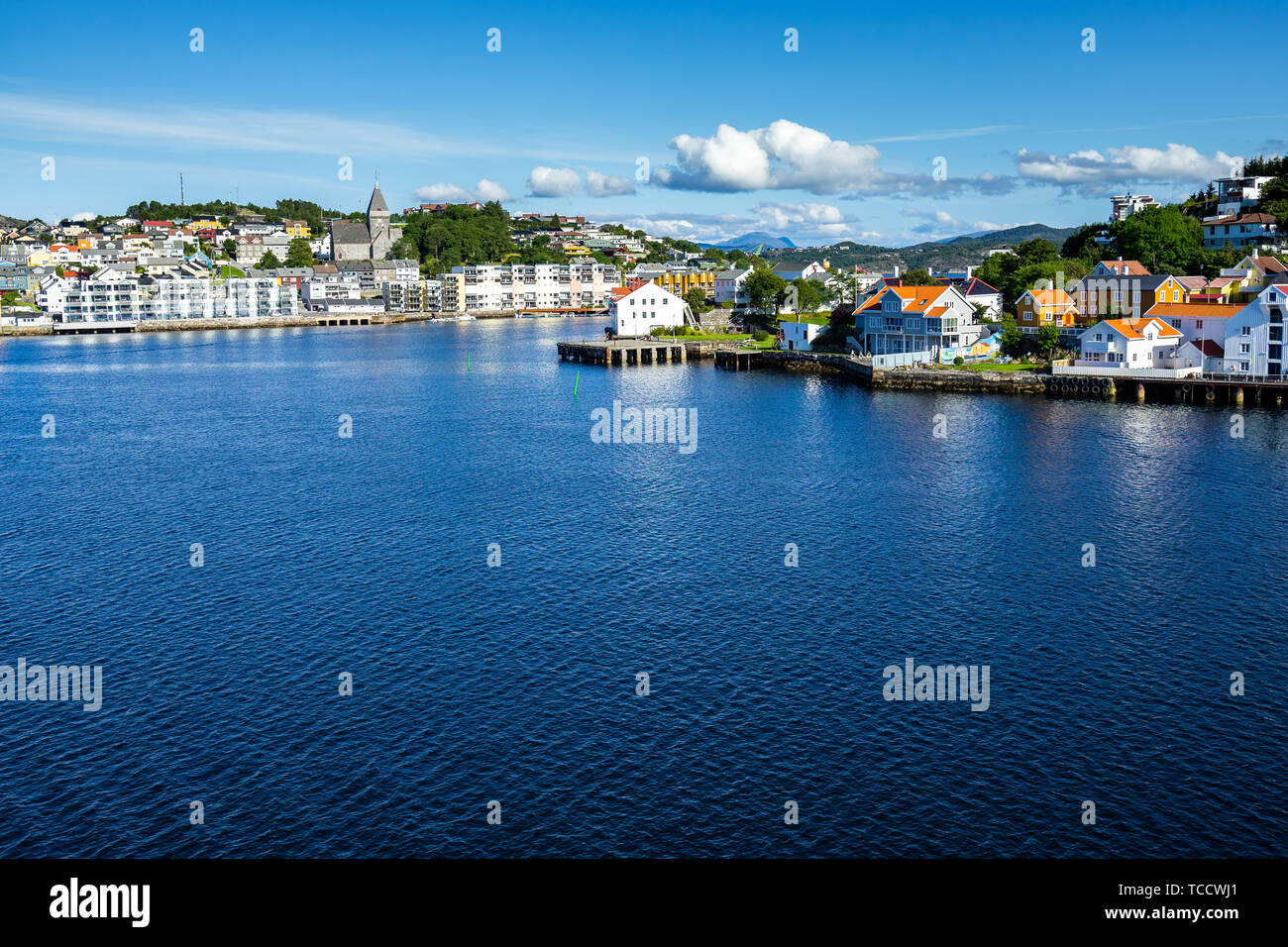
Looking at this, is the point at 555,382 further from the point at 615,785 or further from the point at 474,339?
the point at 615,785

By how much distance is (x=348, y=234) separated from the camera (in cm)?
18062

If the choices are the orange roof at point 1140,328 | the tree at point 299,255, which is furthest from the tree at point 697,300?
the tree at point 299,255

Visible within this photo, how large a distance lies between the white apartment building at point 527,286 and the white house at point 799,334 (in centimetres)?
7649

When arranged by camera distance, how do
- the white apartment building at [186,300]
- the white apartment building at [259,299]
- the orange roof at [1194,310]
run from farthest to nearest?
the white apartment building at [259,299] → the white apartment building at [186,300] → the orange roof at [1194,310]

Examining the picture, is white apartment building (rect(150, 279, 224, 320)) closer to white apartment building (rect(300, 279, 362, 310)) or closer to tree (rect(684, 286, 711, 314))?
white apartment building (rect(300, 279, 362, 310))

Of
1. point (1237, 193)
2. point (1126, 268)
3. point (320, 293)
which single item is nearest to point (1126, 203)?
point (1237, 193)

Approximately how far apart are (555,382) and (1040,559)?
45493mm

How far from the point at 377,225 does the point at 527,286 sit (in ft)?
123

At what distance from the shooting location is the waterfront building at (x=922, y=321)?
6378cm

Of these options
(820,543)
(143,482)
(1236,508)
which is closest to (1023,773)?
(820,543)

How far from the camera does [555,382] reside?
6762 cm

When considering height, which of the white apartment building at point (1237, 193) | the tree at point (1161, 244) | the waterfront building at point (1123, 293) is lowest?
the waterfront building at point (1123, 293)

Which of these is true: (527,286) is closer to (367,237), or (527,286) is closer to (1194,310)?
(367,237)

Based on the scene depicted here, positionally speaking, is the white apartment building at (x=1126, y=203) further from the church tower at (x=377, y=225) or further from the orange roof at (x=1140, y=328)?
the church tower at (x=377, y=225)
